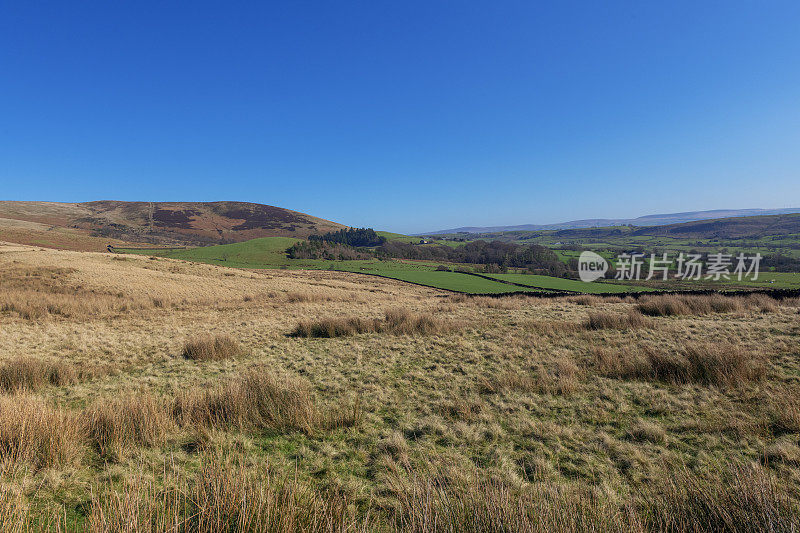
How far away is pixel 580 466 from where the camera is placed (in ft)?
13.3

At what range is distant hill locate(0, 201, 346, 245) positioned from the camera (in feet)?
380

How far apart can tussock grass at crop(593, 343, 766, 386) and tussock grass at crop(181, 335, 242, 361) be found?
11.1 metres

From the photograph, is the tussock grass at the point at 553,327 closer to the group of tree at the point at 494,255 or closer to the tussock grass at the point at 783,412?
the tussock grass at the point at 783,412

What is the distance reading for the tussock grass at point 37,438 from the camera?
3535 mm

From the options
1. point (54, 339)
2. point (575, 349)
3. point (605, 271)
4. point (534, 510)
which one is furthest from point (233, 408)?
point (605, 271)

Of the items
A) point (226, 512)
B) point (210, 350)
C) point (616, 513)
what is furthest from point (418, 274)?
point (226, 512)

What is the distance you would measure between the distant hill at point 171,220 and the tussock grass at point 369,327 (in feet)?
421

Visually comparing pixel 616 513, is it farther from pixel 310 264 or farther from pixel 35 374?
pixel 310 264

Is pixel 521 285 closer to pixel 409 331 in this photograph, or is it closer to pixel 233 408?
pixel 409 331

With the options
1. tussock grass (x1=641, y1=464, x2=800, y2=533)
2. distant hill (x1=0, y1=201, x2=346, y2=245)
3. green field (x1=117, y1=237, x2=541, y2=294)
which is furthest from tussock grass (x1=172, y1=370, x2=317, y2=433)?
distant hill (x1=0, y1=201, x2=346, y2=245)

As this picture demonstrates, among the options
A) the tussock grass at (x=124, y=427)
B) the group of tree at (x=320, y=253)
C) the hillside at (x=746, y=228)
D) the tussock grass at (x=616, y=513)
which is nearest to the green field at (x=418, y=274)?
the group of tree at (x=320, y=253)

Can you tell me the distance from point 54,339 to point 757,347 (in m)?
23.2

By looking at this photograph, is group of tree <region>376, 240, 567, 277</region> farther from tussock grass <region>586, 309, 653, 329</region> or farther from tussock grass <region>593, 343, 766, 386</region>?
tussock grass <region>593, 343, 766, 386</region>

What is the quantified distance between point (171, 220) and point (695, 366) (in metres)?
176
